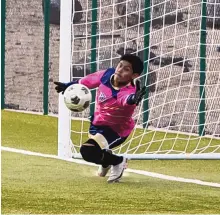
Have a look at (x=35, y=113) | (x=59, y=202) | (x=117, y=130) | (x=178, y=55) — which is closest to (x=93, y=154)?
(x=117, y=130)

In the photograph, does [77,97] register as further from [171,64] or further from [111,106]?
[171,64]

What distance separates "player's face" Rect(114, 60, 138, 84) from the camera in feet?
27.4

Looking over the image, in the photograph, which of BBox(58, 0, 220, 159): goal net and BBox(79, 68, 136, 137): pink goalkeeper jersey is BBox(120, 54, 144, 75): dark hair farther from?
BBox(58, 0, 220, 159): goal net

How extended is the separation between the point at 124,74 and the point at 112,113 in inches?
14.1

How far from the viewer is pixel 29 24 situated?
1596cm

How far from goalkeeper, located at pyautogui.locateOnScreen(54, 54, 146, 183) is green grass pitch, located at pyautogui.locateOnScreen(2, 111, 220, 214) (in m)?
0.19

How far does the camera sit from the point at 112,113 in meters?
8.47

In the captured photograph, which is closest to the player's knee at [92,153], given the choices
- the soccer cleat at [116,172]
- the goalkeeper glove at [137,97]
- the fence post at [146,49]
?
the soccer cleat at [116,172]

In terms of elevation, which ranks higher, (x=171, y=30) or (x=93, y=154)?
(x=171, y=30)

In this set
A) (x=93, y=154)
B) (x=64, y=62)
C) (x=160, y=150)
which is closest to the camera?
(x=93, y=154)

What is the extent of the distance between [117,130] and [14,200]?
170cm

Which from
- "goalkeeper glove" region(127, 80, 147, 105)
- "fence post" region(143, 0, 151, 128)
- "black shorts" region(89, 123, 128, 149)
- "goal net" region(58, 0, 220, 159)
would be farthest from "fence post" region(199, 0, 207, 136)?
"goalkeeper glove" region(127, 80, 147, 105)

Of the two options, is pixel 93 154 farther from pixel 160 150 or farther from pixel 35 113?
pixel 35 113

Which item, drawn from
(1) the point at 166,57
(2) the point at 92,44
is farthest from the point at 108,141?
(2) the point at 92,44
